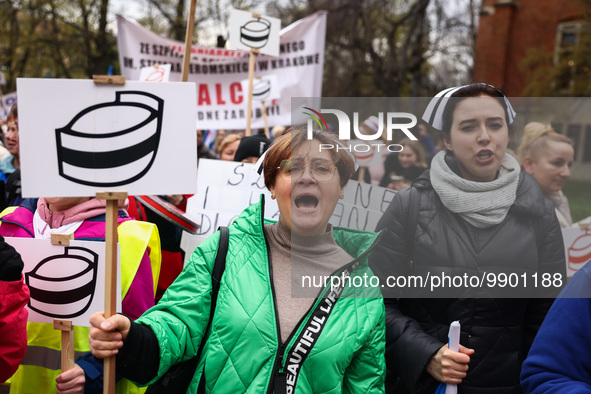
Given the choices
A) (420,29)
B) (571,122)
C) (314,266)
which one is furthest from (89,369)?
(420,29)

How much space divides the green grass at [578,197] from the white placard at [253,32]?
3562 millimetres

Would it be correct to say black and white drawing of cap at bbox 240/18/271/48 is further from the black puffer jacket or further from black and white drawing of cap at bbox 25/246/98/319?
the black puffer jacket

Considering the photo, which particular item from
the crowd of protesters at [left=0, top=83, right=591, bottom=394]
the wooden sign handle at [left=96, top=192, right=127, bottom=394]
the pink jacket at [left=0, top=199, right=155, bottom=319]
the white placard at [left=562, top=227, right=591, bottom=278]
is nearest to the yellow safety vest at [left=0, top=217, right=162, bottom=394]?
the pink jacket at [left=0, top=199, right=155, bottom=319]

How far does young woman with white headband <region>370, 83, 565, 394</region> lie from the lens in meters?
1.85

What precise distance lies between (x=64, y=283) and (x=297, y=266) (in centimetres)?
86

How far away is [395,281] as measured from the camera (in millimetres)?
1969

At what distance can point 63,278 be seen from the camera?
2.12m

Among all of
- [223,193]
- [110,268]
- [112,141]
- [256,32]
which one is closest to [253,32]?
[256,32]

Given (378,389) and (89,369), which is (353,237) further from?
(89,369)

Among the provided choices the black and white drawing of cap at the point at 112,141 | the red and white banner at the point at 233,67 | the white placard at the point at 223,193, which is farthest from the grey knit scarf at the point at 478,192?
the red and white banner at the point at 233,67

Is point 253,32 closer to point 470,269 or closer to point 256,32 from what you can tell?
point 256,32

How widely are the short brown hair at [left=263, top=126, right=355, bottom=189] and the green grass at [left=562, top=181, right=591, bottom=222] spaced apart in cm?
67

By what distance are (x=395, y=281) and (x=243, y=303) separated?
51 cm

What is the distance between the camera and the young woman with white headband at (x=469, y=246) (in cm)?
185
